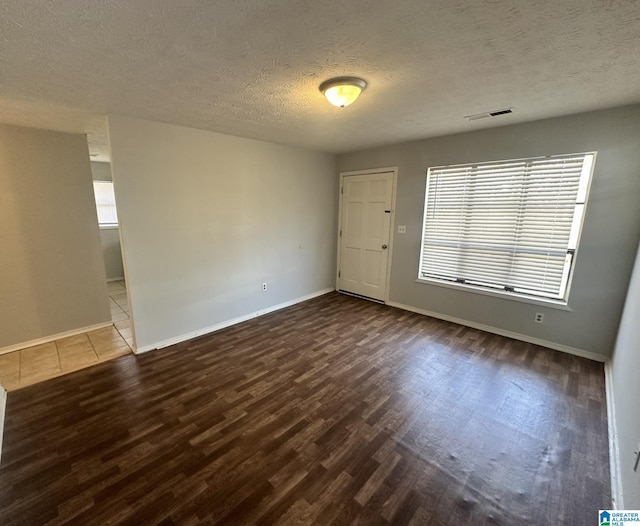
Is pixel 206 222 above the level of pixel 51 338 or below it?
above

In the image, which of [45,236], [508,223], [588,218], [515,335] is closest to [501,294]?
[515,335]

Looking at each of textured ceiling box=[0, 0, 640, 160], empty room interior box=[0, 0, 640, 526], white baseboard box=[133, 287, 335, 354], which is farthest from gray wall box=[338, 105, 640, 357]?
white baseboard box=[133, 287, 335, 354]

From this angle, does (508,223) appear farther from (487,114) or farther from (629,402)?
(629,402)

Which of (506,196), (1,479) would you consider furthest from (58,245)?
(506,196)

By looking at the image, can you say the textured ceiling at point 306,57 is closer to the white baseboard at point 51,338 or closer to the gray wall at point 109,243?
the white baseboard at point 51,338

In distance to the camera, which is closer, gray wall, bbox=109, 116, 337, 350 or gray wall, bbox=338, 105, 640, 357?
gray wall, bbox=338, 105, 640, 357

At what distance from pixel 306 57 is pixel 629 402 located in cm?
289

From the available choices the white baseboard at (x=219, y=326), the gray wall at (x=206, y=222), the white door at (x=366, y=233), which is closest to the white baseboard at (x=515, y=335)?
the white door at (x=366, y=233)

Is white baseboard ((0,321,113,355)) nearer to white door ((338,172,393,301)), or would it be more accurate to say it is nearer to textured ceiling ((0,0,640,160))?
textured ceiling ((0,0,640,160))

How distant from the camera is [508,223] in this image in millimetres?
3238

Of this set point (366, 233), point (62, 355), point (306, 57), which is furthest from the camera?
point (366, 233)

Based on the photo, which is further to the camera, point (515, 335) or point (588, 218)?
point (515, 335)

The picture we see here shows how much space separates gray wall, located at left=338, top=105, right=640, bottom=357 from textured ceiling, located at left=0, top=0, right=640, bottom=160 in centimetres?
28

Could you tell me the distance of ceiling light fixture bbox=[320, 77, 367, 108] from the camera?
1.84 meters
